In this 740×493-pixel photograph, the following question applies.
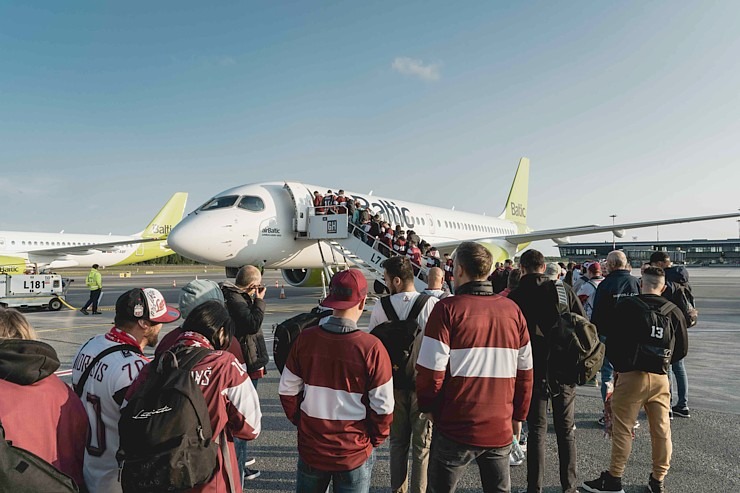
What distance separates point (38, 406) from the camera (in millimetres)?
1838

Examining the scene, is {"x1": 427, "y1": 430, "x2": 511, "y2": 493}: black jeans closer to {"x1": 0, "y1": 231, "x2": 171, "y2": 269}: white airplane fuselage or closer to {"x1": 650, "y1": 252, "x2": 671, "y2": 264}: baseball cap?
{"x1": 650, "y1": 252, "x2": 671, "y2": 264}: baseball cap

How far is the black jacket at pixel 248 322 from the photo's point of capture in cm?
396

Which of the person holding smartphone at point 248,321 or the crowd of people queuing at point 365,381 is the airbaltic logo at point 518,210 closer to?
the crowd of people queuing at point 365,381

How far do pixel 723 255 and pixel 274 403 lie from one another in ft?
338

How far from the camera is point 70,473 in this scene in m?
1.98

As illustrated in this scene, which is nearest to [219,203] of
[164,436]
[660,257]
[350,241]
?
[350,241]

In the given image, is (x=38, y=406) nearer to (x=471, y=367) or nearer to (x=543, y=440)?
(x=471, y=367)

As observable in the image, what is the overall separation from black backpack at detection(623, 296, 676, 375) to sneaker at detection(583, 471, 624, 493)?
2.88ft

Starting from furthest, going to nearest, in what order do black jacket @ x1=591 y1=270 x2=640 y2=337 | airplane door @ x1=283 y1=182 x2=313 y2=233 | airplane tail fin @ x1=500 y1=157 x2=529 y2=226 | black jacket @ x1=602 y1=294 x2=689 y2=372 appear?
1. airplane tail fin @ x1=500 y1=157 x2=529 y2=226
2. airplane door @ x1=283 y1=182 x2=313 y2=233
3. black jacket @ x1=591 y1=270 x2=640 y2=337
4. black jacket @ x1=602 y1=294 x2=689 y2=372

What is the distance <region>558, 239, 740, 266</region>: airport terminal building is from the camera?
84.2 m

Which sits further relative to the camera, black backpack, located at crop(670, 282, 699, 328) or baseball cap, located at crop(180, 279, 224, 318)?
black backpack, located at crop(670, 282, 699, 328)

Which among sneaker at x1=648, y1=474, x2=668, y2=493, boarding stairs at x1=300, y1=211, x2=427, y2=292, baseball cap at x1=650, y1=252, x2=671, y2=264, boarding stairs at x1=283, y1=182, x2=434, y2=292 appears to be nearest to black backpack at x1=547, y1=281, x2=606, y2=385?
sneaker at x1=648, y1=474, x2=668, y2=493

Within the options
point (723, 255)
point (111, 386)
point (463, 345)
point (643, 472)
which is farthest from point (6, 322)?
point (723, 255)

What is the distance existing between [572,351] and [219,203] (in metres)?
11.1
